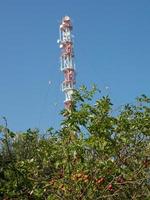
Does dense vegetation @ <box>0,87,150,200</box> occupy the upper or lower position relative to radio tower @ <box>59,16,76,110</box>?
lower

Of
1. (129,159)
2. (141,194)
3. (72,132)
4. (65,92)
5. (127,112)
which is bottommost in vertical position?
(141,194)

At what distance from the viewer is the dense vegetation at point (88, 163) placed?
572cm

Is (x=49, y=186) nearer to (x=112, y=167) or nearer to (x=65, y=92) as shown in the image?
(x=112, y=167)

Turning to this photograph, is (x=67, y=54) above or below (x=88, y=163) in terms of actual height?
above

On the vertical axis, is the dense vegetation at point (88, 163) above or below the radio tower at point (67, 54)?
below

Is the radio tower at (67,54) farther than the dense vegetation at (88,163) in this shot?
Yes

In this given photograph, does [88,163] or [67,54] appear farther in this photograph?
[67,54]

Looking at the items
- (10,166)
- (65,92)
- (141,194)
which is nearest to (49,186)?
(10,166)

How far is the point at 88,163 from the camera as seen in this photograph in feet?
20.1

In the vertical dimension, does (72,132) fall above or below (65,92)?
below

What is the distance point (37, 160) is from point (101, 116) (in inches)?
37.7

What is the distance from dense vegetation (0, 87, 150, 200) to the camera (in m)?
5.72

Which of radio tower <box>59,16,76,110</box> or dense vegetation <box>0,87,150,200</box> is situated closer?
dense vegetation <box>0,87,150,200</box>

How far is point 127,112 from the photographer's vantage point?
7656mm
